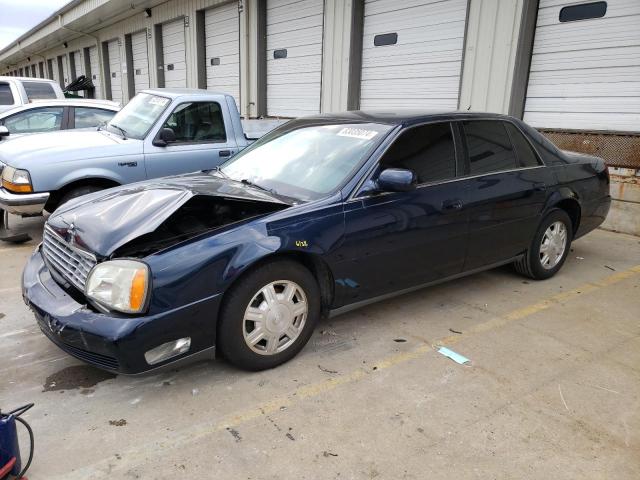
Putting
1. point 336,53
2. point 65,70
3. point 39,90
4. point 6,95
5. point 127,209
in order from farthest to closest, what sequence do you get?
point 65,70 → point 336,53 → point 39,90 → point 6,95 → point 127,209

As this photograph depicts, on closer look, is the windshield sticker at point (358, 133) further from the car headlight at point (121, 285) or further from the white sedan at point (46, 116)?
the white sedan at point (46, 116)

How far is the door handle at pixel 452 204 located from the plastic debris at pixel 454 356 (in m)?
1.05

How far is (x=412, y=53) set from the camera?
948cm

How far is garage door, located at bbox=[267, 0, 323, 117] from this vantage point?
11.5 meters

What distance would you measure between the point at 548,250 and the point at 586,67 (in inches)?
149

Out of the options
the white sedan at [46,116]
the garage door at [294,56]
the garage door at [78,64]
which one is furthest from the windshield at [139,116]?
the garage door at [78,64]

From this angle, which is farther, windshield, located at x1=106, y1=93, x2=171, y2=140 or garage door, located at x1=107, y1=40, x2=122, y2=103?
garage door, located at x1=107, y1=40, x2=122, y2=103

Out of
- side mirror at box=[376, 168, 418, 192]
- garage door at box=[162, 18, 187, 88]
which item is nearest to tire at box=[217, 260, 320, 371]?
side mirror at box=[376, 168, 418, 192]

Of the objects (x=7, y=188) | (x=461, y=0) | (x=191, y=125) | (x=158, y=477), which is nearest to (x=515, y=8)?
(x=461, y=0)

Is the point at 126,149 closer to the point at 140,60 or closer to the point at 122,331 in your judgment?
the point at 122,331

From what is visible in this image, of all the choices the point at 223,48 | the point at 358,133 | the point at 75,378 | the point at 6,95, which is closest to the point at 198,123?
the point at 358,133

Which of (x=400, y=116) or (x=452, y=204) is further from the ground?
(x=400, y=116)

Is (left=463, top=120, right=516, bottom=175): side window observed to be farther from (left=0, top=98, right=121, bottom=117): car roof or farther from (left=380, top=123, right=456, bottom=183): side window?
(left=0, top=98, right=121, bottom=117): car roof

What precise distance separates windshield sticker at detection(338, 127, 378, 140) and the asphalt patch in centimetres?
234
